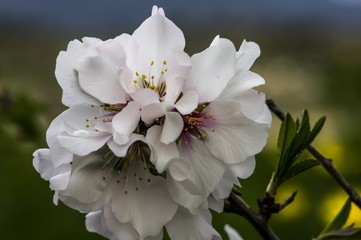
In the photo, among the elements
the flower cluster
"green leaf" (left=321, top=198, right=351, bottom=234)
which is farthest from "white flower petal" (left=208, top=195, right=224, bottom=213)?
"green leaf" (left=321, top=198, right=351, bottom=234)

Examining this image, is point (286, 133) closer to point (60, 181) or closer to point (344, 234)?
point (344, 234)

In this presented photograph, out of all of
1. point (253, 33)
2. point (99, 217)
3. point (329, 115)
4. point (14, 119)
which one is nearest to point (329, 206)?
point (14, 119)

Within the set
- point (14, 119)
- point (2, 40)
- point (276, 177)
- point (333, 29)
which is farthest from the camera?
point (333, 29)

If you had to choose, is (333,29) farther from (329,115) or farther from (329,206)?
(329,206)

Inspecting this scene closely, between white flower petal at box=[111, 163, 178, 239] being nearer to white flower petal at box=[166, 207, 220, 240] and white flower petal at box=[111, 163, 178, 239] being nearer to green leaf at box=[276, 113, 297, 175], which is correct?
white flower petal at box=[166, 207, 220, 240]

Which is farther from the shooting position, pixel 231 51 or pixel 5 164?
pixel 5 164

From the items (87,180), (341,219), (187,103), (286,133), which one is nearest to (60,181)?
(87,180)

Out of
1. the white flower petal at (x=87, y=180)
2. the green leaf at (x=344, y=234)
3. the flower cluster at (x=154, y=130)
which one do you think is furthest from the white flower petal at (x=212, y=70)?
the green leaf at (x=344, y=234)
